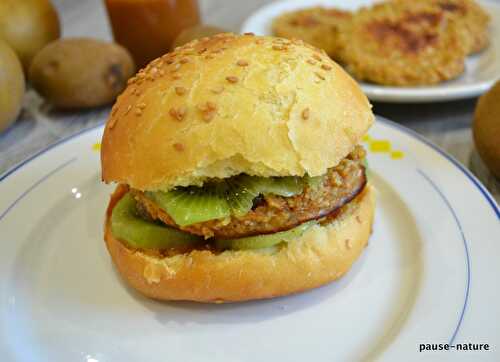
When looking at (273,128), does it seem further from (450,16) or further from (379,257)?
(450,16)

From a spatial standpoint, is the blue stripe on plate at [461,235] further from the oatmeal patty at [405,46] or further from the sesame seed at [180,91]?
the sesame seed at [180,91]

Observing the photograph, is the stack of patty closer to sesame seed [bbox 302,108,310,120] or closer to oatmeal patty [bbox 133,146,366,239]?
oatmeal patty [bbox 133,146,366,239]

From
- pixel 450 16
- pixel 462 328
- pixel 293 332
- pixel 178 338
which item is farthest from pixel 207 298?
pixel 450 16

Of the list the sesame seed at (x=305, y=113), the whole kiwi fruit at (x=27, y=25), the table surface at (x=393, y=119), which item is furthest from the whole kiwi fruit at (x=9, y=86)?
the sesame seed at (x=305, y=113)

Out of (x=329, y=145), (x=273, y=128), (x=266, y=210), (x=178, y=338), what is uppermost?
(x=273, y=128)

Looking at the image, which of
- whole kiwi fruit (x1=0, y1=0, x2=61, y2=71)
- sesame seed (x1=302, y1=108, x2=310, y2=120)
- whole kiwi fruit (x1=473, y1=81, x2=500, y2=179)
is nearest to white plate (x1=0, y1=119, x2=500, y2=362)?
whole kiwi fruit (x1=473, y1=81, x2=500, y2=179)
